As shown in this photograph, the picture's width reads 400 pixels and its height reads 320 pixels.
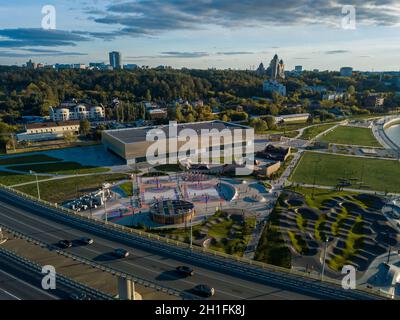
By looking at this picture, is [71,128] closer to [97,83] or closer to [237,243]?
[97,83]

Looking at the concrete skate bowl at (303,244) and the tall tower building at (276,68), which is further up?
the tall tower building at (276,68)

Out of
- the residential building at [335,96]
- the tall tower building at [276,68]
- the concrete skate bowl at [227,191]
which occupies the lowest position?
the concrete skate bowl at [227,191]

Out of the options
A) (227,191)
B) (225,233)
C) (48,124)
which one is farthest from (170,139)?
(48,124)

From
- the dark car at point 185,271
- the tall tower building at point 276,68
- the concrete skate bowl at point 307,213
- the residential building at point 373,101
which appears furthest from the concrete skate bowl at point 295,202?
the tall tower building at point 276,68

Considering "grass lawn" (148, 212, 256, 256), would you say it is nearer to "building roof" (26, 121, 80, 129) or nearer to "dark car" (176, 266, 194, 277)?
"dark car" (176, 266, 194, 277)

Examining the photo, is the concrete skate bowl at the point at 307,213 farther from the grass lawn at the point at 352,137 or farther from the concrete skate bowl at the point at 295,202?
the grass lawn at the point at 352,137

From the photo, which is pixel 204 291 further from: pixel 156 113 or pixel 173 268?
pixel 156 113
